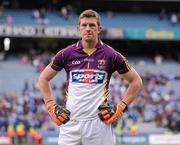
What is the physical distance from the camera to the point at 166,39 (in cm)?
3005

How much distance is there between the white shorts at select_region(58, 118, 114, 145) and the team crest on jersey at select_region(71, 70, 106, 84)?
1.22 feet

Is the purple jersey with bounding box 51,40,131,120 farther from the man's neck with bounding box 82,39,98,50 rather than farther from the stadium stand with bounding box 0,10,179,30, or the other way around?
the stadium stand with bounding box 0,10,179,30

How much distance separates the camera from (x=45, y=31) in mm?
28656

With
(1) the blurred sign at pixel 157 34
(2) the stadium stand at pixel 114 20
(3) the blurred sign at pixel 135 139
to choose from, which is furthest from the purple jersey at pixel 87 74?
(1) the blurred sign at pixel 157 34

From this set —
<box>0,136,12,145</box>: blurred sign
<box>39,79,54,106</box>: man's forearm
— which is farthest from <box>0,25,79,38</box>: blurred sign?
<box>39,79,54,106</box>: man's forearm

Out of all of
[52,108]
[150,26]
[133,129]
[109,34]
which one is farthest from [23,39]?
[52,108]

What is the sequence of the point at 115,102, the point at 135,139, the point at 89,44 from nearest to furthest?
the point at 89,44 → the point at 135,139 → the point at 115,102

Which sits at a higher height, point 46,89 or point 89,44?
point 89,44

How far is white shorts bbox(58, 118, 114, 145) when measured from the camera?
202 inches

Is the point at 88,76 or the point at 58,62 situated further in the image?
the point at 58,62

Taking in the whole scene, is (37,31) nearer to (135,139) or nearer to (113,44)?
(113,44)

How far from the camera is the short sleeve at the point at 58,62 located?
5.28 m

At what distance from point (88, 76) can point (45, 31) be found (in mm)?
23683

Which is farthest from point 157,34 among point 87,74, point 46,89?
point 87,74
